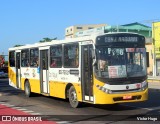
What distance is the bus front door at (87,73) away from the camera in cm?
1447

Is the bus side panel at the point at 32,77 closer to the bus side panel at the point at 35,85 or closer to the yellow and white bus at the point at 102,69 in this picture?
the bus side panel at the point at 35,85

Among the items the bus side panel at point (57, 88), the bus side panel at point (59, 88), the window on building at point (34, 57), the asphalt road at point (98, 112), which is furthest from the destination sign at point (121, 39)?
the window on building at point (34, 57)

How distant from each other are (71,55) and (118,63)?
2501 mm

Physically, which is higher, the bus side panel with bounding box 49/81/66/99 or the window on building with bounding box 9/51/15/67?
the window on building with bounding box 9/51/15/67

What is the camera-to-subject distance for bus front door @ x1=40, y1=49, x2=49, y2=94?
1858cm

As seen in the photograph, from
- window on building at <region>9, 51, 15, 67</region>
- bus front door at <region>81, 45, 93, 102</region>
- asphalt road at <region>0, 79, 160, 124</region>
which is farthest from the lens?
window on building at <region>9, 51, 15, 67</region>

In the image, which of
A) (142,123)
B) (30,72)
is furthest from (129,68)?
(30,72)

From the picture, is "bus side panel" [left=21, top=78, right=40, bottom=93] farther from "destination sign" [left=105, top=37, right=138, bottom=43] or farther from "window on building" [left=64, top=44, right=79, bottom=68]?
"destination sign" [left=105, top=37, right=138, bottom=43]

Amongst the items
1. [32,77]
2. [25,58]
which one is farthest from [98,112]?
[25,58]

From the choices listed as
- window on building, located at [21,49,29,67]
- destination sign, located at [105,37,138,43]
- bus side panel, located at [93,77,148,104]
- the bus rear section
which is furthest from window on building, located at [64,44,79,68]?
window on building, located at [21,49,29,67]

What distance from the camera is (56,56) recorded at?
56.9 ft

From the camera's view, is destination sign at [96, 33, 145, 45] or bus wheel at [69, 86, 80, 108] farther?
bus wheel at [69, 86, 80, 108]

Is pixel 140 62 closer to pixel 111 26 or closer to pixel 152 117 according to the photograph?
pixel 152 117

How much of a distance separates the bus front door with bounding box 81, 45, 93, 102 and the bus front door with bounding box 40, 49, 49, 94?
12.9 ft
